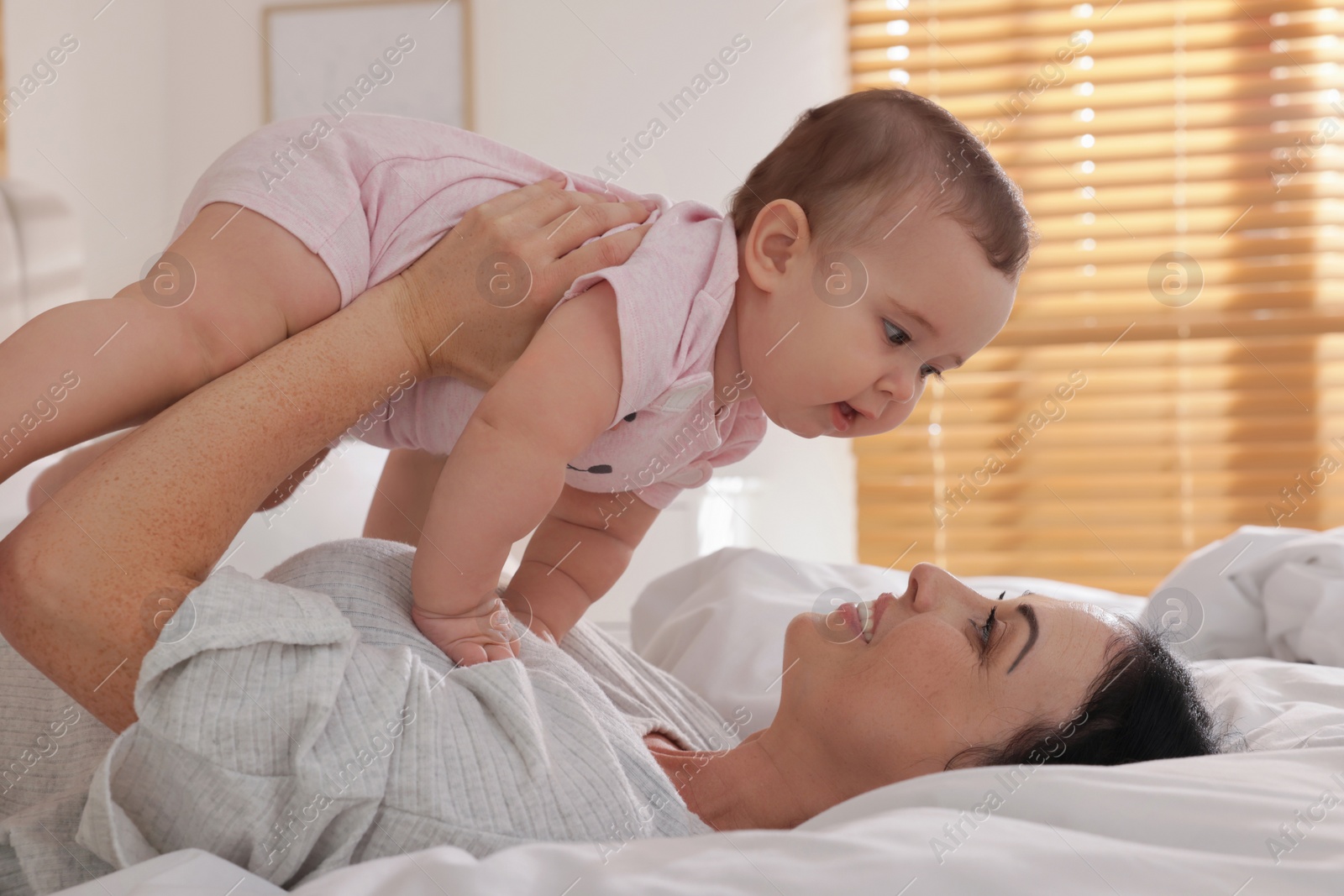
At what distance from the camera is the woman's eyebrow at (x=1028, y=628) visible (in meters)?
0.85

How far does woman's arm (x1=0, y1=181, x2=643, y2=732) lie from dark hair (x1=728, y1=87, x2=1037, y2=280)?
18 centimetres

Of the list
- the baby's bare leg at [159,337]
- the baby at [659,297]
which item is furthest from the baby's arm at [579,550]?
the baby's bare leg at [159,337]

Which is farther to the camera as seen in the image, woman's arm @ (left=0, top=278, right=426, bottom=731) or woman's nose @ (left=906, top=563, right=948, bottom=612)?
woman's nose @ (left=906, top=563, right=948, bottom=612)

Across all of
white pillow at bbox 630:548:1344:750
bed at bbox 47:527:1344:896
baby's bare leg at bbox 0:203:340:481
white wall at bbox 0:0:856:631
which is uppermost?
white wall at bbox 0:0:856:631

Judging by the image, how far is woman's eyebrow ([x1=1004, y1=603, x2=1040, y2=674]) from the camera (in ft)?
2.78

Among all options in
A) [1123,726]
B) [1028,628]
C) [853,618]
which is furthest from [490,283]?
[1123,726]

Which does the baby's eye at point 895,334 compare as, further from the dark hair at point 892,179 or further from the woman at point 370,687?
the woman at point 370,687

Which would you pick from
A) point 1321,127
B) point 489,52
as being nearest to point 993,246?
point 489,52

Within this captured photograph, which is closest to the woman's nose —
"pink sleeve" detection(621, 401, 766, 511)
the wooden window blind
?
"pink sleeve" detection(621, 401, 766, 511)

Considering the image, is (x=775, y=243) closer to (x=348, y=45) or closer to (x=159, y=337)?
(x=159, y=337)

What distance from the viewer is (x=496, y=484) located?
2.61ft

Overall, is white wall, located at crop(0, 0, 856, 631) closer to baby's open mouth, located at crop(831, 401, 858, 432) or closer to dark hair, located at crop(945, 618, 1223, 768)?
baby's open mouth, located at crop(831, 401, 858, 432)

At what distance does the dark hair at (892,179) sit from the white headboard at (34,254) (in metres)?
1.44

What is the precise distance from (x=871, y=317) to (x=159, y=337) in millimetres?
595
